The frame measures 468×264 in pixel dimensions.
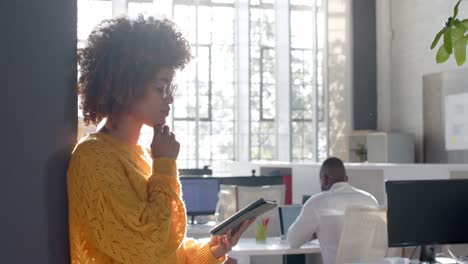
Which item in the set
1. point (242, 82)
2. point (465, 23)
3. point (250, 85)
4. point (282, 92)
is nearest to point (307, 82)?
point (282, 92)

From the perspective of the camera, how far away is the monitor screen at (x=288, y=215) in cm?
655

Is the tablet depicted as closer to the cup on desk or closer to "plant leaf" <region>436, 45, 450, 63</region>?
"plant leaf" <region>436, 45, 450, 63</region>

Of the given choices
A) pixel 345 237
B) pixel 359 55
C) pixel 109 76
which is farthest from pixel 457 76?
pixel 109 76

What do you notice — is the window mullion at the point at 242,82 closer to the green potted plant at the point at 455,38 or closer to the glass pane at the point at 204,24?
the glass pane at the point at 204,24

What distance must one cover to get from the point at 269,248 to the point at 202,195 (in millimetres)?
2099

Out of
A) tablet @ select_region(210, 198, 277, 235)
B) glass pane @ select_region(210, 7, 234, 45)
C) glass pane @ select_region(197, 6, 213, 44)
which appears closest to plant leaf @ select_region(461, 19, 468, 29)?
tablet @ select_region(210, 198, 277, 235)

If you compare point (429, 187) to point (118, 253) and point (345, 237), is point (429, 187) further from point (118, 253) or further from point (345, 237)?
point (118, 253)

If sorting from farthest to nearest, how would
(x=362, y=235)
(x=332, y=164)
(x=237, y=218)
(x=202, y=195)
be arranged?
(x=202, y=195), (x=332, y=164), (x=362, y=235), (x=237, y=218)

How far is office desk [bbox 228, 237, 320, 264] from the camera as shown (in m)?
5.85

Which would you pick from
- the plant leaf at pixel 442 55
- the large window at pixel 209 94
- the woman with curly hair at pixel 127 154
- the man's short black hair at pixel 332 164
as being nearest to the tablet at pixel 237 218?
the woman with curly hair at pixel 127 154

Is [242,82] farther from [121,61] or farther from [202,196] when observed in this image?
[121,61]

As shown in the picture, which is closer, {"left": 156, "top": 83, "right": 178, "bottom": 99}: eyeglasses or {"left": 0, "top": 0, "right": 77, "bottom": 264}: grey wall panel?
{"left": 0, "top": 0, "right": 77, "bottom": 264}: grey wall panel

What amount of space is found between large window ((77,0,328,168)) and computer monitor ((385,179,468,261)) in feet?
28.8

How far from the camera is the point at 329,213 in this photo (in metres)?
5.60
